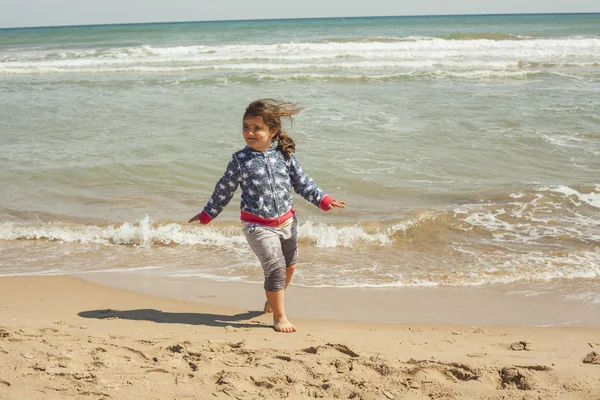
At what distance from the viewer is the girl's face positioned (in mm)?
3926

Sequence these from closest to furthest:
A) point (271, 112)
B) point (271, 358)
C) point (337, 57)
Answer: point (271, 358)
point (271, 112)
point (337, 57)

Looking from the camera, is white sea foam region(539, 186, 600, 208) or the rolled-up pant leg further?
white sea foam region(539, 186, 600, 208)

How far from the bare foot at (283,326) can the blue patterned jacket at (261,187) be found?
0.61 metres

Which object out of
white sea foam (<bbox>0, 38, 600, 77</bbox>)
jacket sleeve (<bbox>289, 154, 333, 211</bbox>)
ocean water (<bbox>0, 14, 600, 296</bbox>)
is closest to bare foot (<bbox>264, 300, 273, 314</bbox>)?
ocean water (<bbox>0, 14, 600, 296</bbox>)

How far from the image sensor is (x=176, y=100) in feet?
45.7

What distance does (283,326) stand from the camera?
3947mm

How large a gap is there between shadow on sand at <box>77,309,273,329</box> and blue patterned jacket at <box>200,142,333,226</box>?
26.6 inches

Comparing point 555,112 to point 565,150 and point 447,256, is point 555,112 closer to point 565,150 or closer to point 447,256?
point 565,150

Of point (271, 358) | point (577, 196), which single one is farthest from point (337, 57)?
point (271, 358)

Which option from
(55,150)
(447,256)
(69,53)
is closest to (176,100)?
(55,150)

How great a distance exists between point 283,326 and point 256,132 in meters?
1.22

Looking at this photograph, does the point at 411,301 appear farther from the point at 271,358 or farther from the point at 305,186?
the point at 271,358

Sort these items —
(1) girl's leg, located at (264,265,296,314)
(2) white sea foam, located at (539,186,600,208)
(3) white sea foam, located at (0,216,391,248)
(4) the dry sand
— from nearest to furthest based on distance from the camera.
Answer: (4) the dry sand
(1) girl's leg, located at (264,265,296,314)
(3) white sea foam, located at (0,216,391,248)
(2) white sea foam, located at (539,186,600,208)

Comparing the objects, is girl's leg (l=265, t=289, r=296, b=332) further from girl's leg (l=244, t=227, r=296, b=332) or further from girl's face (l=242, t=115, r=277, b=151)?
girl's face (l=242, t=115, r=277, b=151)
